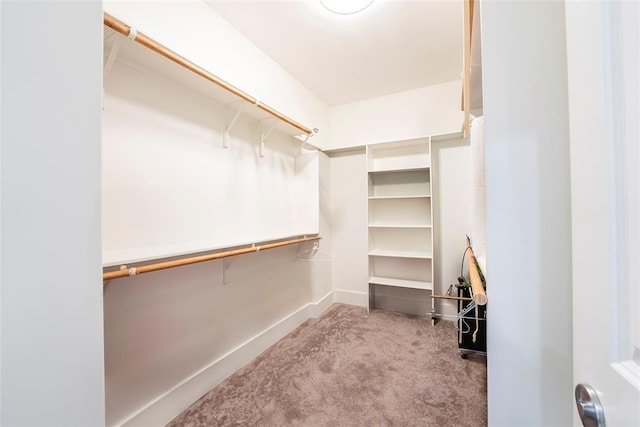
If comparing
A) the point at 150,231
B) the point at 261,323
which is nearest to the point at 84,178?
the point at 150,231

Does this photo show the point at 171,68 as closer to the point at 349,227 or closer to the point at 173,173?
the point at 173,173

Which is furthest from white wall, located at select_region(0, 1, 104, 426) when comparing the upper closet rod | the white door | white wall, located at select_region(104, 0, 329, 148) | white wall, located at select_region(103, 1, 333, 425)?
white wall, located at select_region(104, 0, 329, 148)

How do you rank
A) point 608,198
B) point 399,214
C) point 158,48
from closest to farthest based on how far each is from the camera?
point 608,198, point 158,48, point 399,214

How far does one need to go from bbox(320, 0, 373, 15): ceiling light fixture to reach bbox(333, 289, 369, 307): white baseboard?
9.35ft

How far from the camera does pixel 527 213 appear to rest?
0.53 metres

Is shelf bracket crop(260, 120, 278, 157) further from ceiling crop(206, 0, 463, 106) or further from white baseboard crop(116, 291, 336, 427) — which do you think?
white baseboard crop(116, 291, 336, 427)

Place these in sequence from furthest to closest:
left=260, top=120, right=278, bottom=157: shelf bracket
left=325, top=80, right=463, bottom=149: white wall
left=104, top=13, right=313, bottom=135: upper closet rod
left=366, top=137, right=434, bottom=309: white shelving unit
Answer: left=366, top=137, right=434, bottom=309: white shelving unit < left=325, top=80, right=463, bottom=149: white wall < left=260, top=120, right=278, bottom=157: shelf bracket < left=104, top=13, right=313, bottom=135: upper closet rod

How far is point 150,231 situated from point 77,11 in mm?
1151

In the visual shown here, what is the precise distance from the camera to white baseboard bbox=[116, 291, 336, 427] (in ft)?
4.42

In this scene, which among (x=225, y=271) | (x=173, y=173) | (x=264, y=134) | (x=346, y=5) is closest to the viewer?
(x=173, y=173)

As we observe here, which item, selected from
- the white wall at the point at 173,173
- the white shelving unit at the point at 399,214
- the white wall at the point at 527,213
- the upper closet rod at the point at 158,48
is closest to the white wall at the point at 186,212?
the white wall at the point at 173,173

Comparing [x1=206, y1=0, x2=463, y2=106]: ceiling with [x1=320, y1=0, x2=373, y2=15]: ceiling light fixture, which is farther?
[x1=206, y1=0, x2=463, y2=106]: ceiling

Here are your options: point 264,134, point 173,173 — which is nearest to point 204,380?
point 173,173

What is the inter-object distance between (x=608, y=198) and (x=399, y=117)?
2861 millimetres
